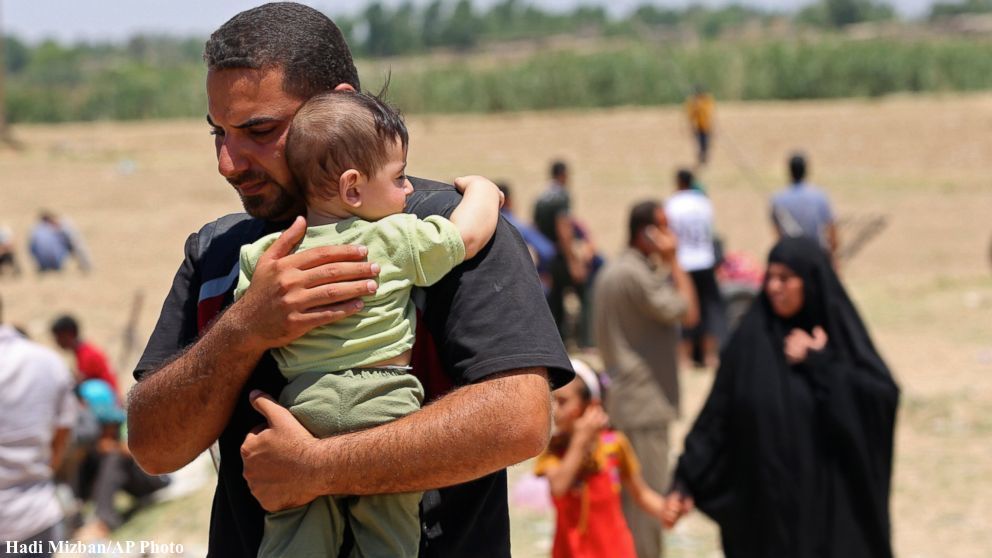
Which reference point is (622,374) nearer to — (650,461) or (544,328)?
(650,461)

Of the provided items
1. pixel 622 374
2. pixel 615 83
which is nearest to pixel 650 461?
pixel 622 374

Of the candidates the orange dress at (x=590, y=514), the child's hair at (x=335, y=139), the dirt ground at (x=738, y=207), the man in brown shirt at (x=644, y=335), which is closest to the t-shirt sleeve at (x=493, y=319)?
the child's hair at (x=335, y=139)

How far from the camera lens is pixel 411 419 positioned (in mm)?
1961

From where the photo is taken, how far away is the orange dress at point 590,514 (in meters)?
4.82

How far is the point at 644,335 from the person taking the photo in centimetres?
685

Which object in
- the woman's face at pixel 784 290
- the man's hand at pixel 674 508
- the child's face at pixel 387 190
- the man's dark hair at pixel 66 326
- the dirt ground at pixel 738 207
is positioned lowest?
the dirt ground at pixel 738 207

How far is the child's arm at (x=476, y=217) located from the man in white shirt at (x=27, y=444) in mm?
3056

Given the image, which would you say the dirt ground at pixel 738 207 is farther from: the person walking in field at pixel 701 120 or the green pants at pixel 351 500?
the green pants at pixel 351 500

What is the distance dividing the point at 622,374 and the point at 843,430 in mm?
2037

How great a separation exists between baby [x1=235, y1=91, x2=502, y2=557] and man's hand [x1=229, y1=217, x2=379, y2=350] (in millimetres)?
38

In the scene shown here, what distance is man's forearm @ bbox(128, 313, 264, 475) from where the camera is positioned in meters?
2.03

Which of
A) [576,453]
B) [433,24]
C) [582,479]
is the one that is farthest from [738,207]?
[433,24]

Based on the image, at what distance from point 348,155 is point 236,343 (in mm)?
334

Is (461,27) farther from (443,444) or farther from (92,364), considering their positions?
(443,444)
